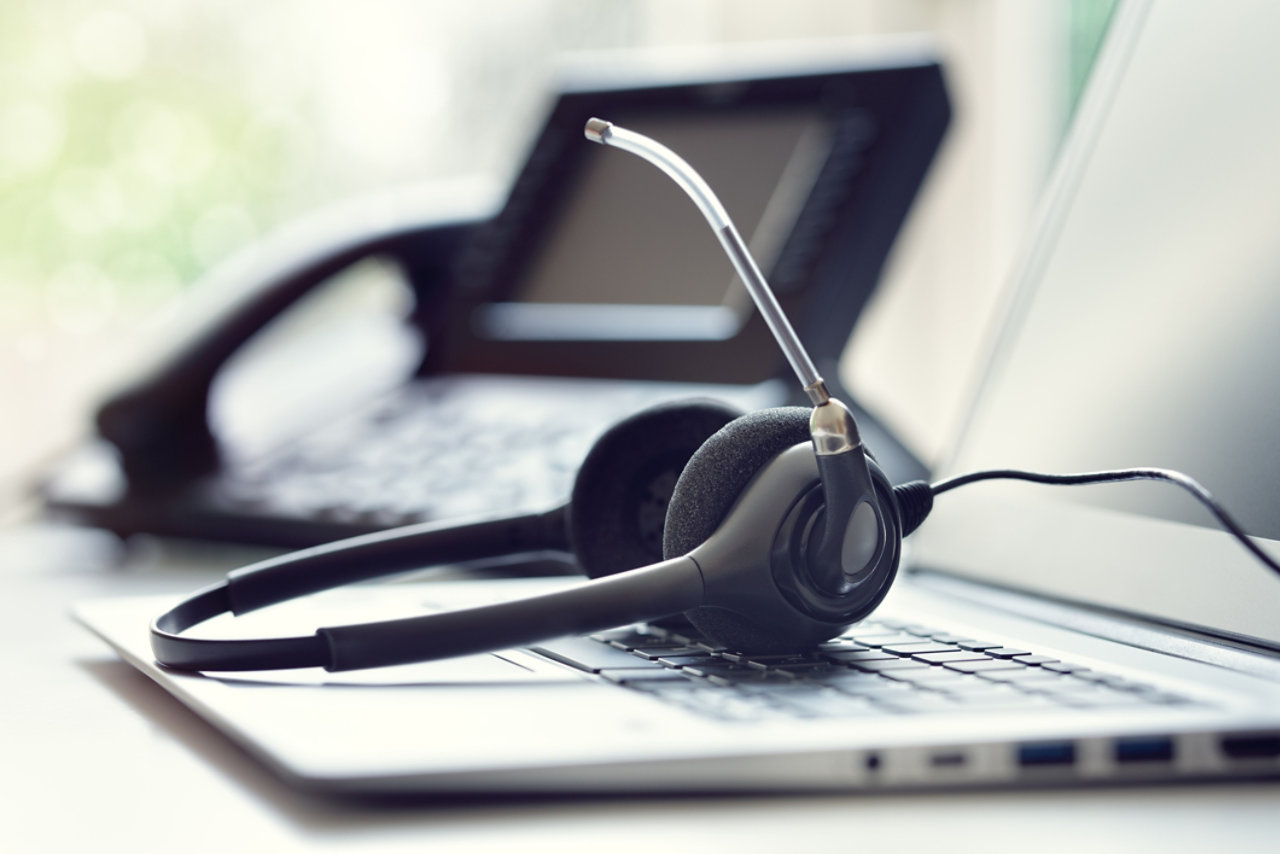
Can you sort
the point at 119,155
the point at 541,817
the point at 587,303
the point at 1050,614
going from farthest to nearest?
the point at 119,155, the point at 587,303, the point at 1050,614, the point at 541,817

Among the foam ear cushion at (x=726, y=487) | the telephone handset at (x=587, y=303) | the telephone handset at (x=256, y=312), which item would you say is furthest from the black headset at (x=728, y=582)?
the telephone handset at (x=256, y=312)

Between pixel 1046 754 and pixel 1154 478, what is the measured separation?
133 millimetres

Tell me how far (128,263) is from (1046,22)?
1.48m

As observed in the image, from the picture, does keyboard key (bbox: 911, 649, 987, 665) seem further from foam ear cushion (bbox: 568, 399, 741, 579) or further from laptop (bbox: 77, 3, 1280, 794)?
foam ear cushion (bbox: 568, 399, 741, 579)

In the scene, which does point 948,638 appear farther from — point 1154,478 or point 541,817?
point 541,817

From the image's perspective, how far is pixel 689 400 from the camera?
46 centimetres

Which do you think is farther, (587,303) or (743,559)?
(587,303)

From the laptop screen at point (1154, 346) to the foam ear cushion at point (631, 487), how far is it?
15 cm

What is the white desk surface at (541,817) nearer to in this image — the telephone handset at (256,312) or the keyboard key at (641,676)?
the keyboard key at (641,676)

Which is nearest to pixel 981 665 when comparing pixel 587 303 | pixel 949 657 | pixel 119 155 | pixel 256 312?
pixel 949 657

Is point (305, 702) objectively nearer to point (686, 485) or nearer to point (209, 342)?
point (686, 485)

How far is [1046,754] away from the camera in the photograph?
0.94ft

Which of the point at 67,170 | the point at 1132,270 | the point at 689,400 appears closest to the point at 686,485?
the point at 689,400

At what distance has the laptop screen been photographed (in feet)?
1.41
